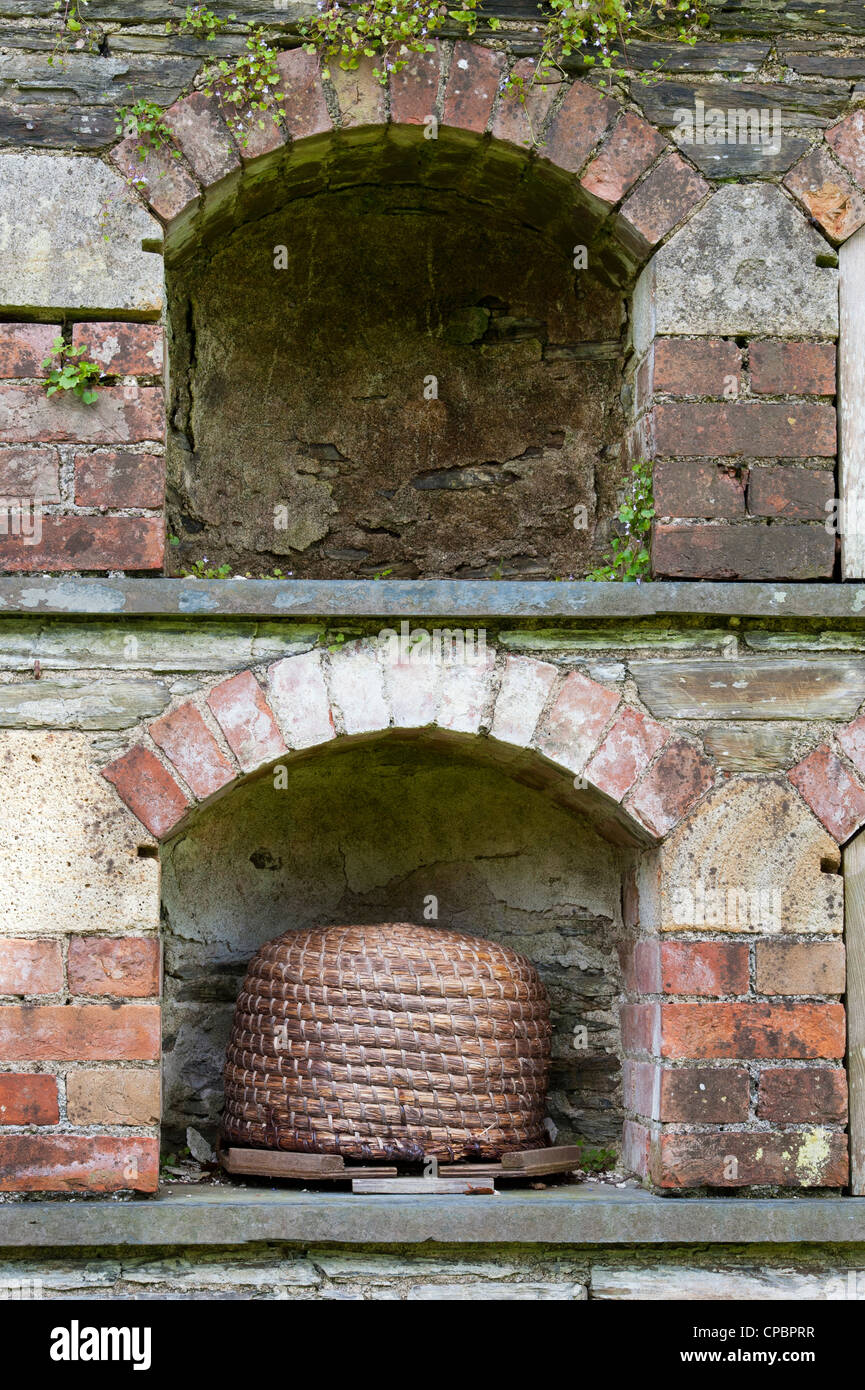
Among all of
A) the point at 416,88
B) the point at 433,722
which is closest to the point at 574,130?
the point at 416,88

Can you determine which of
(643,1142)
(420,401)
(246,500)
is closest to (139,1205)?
(643,1142)

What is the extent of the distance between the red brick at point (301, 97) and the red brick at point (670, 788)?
1759mm

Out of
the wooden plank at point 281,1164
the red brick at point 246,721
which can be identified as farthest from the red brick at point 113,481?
the wooden plank at point 281,1164

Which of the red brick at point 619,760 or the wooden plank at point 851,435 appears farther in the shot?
the wooden plank at point 851,435

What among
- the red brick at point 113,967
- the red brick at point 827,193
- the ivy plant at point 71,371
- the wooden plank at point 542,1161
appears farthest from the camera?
the red brick at point 827,193

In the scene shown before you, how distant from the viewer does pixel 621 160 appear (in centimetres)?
342

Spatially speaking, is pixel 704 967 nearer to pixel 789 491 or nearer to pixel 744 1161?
pixel 744 1161

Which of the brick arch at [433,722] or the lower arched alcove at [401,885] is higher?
the brick arch at [433,722]

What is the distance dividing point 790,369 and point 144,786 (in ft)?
6.23

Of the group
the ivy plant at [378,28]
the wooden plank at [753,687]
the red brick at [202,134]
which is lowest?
the wooden plank at [753,687]

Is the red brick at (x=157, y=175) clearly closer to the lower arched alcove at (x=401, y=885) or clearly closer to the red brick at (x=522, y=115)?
the red brick at (x=522, y=115)

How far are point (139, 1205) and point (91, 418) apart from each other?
184 cm

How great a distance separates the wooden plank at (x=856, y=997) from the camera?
325 centimetres

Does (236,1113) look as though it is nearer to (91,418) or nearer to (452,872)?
(452,872)
